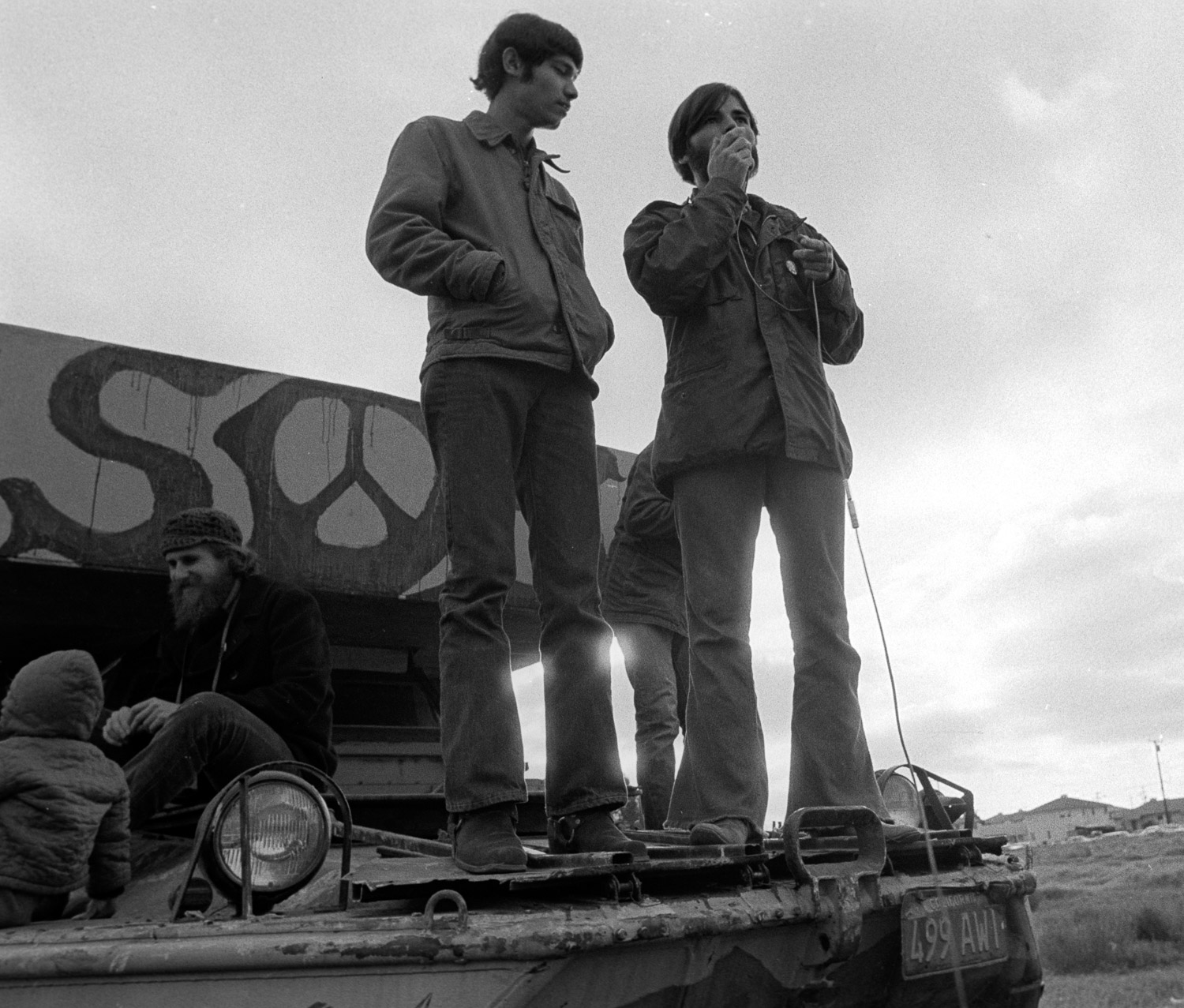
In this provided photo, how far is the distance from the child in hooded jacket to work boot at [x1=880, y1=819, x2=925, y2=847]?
1.76 m

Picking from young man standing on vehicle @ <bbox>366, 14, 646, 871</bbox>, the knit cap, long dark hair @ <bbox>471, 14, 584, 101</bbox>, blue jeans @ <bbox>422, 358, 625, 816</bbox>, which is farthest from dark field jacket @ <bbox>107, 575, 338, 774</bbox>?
long dark hair @ <bbox>471, 14, 584, 101</bbox>

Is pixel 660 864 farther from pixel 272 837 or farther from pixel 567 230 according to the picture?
pixel 567 230

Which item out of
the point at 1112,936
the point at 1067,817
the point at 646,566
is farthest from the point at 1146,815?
the point at 646,566

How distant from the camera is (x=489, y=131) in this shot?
10.0 feet

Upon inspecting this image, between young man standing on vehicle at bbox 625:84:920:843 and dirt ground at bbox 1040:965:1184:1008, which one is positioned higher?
young man standing on vehicle at bbox 625:84:920:843

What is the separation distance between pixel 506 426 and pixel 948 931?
58.5 inches

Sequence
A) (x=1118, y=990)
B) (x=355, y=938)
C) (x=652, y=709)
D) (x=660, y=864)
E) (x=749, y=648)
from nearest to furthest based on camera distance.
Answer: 1. (x=355, y=938)
2. (x=660, y=864)
3. (x=749, y=648)
4. (x=652, y=709)
5. (x=1118, y=990)

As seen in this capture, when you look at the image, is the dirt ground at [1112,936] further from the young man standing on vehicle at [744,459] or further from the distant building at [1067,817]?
the distant building at [1067,817]

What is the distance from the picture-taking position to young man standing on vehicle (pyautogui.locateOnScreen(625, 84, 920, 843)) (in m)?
3.15

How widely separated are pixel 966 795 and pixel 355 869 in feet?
5.78

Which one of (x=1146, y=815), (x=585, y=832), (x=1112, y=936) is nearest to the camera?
(x=585, y=832)

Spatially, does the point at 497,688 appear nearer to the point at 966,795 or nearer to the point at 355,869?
the point at 355,869

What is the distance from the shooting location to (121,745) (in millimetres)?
3215

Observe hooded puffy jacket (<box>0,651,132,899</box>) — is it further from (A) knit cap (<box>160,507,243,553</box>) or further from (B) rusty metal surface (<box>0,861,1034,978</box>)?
(A) knit cap (<box>160,507,243,553</box>)
